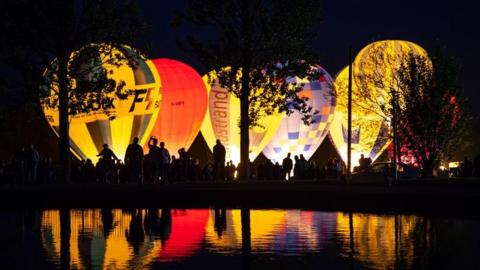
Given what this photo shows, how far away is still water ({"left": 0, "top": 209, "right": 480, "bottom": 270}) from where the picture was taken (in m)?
12.6

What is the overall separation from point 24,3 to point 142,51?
15.1 ft

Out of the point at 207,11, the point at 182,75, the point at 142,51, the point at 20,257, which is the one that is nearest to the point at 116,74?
the point at 182,75

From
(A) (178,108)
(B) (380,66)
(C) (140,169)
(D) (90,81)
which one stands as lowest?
(C) (140,169)

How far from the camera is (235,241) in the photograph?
15406mm

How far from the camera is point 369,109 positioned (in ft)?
193

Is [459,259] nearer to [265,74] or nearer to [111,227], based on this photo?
[111,227]

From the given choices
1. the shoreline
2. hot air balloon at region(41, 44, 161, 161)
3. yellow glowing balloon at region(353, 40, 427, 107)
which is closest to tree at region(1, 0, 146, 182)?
the shoreline

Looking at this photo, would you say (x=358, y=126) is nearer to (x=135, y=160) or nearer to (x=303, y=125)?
(x=303, y=125)

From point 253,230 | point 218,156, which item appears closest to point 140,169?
point 218,156

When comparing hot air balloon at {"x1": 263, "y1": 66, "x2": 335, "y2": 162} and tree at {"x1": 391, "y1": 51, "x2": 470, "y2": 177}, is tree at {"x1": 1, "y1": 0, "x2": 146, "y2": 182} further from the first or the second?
hot air balloon at {"x1": 263, "y1": 66, "x2": 335, "y2": 162}

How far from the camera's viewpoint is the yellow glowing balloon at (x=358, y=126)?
6050cm

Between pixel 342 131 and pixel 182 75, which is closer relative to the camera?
pixel 182 75

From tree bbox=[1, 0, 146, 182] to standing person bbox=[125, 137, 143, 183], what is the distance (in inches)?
131

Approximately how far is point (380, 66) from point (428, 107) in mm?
6904
